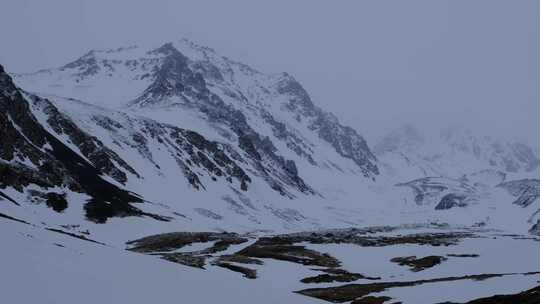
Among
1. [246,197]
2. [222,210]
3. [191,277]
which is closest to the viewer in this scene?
[191,277]

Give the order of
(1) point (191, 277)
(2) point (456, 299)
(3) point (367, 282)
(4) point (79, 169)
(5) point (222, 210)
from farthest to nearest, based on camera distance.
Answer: (5) point (222, 210)
(4) point (79, 169)
(3) point (367, 282)
(2) point (456, 299)
(1) point (191, 277)

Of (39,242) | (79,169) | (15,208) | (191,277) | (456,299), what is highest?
(79,169)

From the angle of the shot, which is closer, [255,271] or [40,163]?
[255,271]

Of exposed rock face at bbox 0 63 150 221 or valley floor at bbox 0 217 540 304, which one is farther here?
exposed rock face at bbox 0 63 150 221

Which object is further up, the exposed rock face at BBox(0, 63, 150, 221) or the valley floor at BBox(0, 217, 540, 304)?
the exposed rock face at BBox(0, 63, 150, 221)

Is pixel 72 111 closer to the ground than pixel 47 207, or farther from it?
farther from it

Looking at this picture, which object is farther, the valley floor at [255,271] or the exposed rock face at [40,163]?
the exposed rock face at [40,163]

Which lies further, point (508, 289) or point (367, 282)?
point (367, 282)

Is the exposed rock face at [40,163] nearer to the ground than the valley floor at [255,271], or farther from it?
farther from it

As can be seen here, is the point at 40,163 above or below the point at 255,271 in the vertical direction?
above

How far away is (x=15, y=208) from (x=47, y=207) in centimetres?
1217

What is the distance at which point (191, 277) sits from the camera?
33594 mm

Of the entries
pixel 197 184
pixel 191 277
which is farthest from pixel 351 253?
pixel 197 184

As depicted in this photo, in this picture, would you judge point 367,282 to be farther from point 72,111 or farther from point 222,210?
point 72,111
